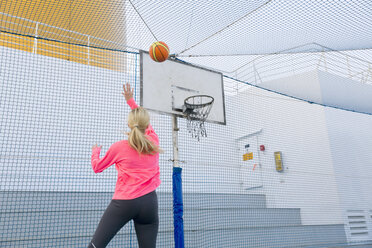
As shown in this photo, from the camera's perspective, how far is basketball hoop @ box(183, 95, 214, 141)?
3256 mm

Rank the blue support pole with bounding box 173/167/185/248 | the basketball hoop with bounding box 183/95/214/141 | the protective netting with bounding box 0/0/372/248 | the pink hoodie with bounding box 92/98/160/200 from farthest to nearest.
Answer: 1. the basketball hoop with bounding box 183/95/214/141
2. the protective netting with bounding box 0/0/372/248
3. the blue support pole with bounding box 173/167/185/248
4. the pink hoodie with bounding box 92/98/160/200

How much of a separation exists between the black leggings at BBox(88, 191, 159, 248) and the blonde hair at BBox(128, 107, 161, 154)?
27 cm

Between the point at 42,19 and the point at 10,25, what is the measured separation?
303mm

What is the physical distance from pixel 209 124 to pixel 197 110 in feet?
4.90

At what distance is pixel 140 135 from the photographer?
176 cm

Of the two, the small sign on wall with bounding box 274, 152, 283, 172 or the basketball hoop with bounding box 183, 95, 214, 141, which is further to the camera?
the small sign on wall with bounding box 274, 152, 283, 172

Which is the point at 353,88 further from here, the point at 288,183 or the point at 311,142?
the point at 288,183

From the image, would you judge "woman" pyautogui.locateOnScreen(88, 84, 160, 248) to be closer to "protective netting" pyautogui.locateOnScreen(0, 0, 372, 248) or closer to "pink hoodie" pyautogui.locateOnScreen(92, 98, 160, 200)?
"pink hoodie" pyautogui.locateOnScreen(92, 98, 160, 200)

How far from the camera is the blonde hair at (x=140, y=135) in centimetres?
177

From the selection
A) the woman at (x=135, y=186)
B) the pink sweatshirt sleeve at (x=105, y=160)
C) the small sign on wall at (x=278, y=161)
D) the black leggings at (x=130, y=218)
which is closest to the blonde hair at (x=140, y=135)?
the woman at (x=135, y=186)

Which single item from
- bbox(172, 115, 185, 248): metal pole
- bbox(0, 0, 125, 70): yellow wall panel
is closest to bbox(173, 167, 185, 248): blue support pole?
bbox(172, 115, 185, 248): metal pole

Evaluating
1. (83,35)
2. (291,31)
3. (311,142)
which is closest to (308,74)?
(311,142)

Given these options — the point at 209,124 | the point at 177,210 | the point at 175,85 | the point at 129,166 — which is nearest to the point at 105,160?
the point at 129,166

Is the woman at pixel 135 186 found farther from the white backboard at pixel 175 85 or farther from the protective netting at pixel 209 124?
the protective netting at pixel 209 124
